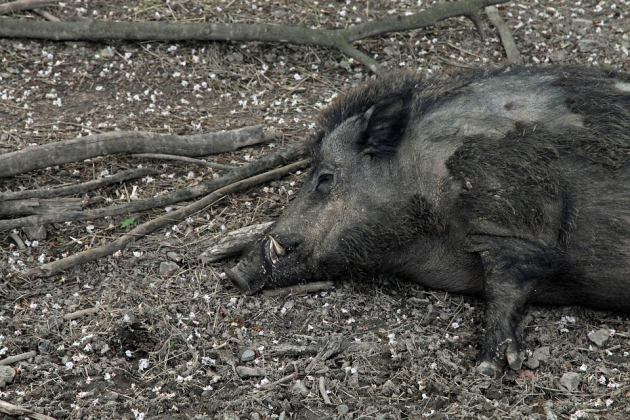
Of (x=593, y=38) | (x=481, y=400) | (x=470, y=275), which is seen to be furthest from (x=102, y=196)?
(x=593, y=38)

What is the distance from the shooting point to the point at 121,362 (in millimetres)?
4914

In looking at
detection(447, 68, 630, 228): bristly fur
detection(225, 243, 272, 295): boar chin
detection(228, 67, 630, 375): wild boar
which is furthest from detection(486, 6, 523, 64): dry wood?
detection(225, 243, 272, 295): boar chin

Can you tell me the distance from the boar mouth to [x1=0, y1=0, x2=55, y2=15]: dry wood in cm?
374

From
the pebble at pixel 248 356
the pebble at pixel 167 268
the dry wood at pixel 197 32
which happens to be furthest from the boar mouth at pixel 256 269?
the dry wood at pixel 197 32

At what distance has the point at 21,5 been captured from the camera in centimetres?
784

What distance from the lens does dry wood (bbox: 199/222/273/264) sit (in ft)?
19.3

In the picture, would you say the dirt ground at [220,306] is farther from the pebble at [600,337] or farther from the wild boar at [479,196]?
the wild boar at [479,196]

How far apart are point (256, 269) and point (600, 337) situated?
2.26 meters

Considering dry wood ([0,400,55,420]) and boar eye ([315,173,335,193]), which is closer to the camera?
dry wood ([0,400,55,420])

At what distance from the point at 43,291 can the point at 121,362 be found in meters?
1.00

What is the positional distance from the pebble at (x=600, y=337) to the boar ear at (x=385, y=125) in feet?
5.72

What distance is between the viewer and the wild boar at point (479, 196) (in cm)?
525

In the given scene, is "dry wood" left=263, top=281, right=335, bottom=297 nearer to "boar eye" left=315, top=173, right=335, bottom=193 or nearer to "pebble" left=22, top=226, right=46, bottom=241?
"boar eye" left=315, top=173, right=335, bottom=193

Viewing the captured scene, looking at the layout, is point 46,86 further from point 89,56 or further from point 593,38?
point 593,38
